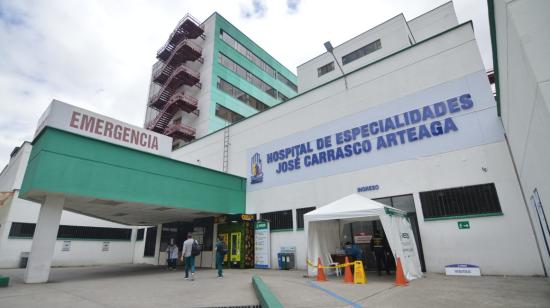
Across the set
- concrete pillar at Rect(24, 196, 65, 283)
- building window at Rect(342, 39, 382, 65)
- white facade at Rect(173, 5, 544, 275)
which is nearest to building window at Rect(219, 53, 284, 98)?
building window at Rect(342, 39, 382, 65)

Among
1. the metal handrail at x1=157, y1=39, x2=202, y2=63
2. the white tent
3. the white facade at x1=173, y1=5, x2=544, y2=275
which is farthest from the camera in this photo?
the metal handrail at x1=157, y1=39, x2=202, y2=63

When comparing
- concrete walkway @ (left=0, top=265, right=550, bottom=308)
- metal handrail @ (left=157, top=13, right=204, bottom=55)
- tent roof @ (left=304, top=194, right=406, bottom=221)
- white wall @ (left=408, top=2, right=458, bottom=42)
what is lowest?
concrete walkway @ (left=0, top=265, right=550, bottom=308)

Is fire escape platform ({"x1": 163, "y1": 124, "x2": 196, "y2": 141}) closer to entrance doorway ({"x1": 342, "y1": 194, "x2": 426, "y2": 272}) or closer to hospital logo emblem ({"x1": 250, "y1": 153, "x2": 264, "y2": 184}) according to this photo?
hospital logo emblem ({"x1": 250, "y1": 153, "x2": 264, "y2": 184})

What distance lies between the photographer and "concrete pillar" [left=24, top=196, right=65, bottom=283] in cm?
1143

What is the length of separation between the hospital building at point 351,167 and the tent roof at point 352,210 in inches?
90.7

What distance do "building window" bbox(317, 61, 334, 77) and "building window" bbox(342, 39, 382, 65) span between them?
4.22ft

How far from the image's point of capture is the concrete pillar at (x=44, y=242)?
37.5ft

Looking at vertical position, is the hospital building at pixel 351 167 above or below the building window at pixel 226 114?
below

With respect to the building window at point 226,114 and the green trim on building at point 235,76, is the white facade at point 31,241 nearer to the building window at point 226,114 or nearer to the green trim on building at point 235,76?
the green trim on building at point 235,76

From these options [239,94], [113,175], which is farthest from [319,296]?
[239,94]

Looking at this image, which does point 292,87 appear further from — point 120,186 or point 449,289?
point 449,289

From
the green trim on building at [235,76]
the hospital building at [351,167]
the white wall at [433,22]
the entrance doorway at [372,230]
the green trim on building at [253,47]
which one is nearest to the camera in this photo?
the hospital building at [351,167]

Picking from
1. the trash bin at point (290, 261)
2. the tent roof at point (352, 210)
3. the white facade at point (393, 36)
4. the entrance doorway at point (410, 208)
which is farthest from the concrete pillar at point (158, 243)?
the white facade at point (393, 36)

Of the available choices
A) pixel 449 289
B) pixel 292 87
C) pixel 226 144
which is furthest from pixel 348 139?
pixel 292 87
